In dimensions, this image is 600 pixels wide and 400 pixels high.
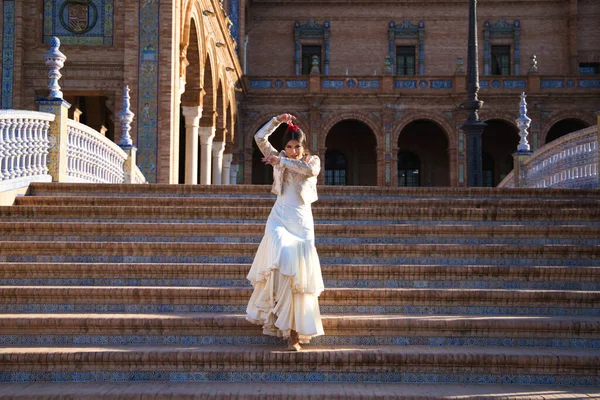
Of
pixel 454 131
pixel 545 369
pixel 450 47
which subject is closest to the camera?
pixel 545 369

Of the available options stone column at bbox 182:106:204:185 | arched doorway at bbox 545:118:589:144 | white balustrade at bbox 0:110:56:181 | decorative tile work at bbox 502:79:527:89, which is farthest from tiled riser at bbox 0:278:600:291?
arched doorway at bbox 545:118:589:144

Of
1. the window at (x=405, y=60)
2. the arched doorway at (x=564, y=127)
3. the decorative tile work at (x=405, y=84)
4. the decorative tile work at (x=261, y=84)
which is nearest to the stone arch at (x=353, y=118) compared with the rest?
the decorative tile work at (x=405, y=84)

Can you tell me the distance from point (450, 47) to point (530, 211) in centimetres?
2625

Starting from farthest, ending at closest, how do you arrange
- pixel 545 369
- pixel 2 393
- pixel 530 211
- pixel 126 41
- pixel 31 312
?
pixel 126 41
pixel 530 211
pixel 31 312
pixel 545 369
pixel 2 393

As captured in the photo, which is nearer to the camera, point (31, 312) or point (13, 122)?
point (31, 312)

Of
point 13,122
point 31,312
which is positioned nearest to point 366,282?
point 31,312

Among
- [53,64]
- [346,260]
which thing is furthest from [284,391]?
[53,64]

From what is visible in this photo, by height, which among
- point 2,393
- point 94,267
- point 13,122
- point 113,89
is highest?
point 113,89

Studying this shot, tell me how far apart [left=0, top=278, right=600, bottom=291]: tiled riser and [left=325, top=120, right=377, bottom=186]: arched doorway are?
975 inches

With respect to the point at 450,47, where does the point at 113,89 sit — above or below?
below

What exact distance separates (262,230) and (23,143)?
3618 mm

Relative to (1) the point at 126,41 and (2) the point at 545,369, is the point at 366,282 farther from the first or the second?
(1) the point at 126,41

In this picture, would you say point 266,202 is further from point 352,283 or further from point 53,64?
point 53,64

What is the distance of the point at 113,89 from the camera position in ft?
53.0
